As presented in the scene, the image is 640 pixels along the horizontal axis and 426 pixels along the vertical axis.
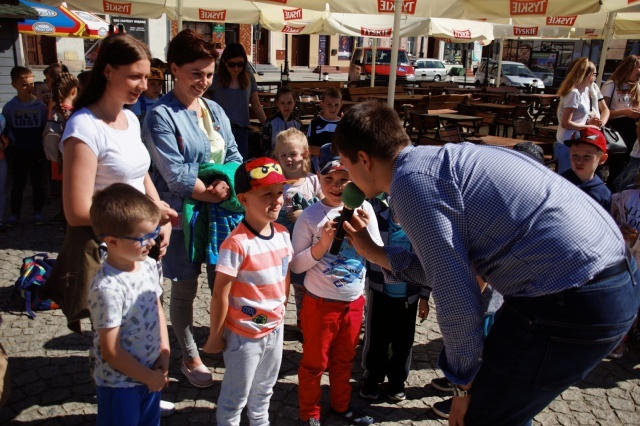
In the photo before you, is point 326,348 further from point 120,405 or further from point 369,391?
point 120,405

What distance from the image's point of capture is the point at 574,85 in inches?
254

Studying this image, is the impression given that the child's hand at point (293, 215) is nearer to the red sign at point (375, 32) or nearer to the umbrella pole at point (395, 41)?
the umbrella pole at point (395, 41)

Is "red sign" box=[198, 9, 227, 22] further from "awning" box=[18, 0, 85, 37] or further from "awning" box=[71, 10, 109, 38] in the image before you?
"awning" box=[71, 10, 109, 38]

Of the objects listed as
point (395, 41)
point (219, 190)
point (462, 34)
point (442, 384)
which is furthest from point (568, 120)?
point (462, 34)

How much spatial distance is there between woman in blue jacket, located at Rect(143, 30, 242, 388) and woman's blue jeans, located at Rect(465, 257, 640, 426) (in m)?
1.78

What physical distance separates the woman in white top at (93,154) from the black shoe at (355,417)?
145 centimetres

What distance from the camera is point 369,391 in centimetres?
346

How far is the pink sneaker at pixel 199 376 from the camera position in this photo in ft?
11.3

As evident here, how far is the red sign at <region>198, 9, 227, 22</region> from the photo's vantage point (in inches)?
439

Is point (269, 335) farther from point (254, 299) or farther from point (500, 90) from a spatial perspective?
point (500, 90)

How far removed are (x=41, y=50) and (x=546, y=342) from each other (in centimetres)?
3542

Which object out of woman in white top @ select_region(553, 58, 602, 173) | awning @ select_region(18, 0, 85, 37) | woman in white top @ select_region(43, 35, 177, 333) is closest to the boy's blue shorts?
woman in white top @ select_region(43, 35, 177, 333)

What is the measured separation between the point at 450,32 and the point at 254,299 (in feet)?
39.8

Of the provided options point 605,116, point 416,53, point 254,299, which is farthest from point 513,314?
point 416,53
